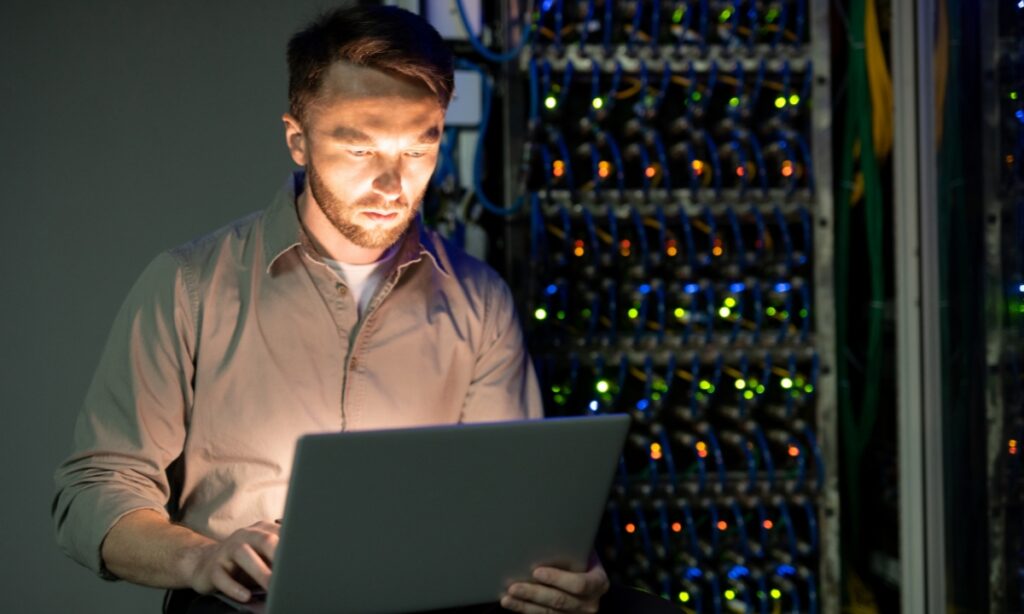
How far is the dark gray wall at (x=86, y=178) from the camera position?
2.36 meters

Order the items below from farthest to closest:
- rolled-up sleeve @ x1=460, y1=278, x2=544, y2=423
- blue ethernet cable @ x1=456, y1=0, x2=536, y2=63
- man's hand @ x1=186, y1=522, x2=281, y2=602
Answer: blue ethernet cable @ x1=456, y1=0, x2=536, y2=63 < rolled-up sleeve @ x1=460, y1=278, x2=544, y2=423 < man's hand @ x1=186, y1=522, x2=281, y2=602

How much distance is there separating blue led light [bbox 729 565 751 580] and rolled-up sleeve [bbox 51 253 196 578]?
128 centimetres

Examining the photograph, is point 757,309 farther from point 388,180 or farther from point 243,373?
point 243,373

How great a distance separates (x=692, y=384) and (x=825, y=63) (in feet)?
2.62

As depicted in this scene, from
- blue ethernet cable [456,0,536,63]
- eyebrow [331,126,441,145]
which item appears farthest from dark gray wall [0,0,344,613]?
eyebrow [331,126,441,145]

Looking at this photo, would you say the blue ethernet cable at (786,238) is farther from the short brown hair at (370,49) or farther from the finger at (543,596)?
the finger at (543,596)

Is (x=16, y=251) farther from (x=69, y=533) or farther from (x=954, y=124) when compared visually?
(x=954, y=124)

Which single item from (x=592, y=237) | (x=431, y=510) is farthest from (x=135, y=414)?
(x=592, y=237)

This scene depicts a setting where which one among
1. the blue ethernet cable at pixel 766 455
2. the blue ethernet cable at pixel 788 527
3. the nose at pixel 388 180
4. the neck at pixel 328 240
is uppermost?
the nose at pixel 388 180

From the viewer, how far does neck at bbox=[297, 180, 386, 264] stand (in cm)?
190

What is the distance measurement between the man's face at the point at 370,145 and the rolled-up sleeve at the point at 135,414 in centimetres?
30

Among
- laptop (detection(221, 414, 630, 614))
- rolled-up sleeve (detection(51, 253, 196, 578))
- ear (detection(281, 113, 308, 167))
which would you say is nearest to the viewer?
laptop (detection(221, 414, 630, 614))

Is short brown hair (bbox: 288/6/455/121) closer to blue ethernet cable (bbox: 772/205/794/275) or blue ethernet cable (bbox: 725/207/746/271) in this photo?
blue ethernet cable (bbox: 725/207/746/271)

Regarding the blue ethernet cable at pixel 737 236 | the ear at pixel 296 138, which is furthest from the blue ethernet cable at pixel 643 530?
the ear at pixel 296 138
